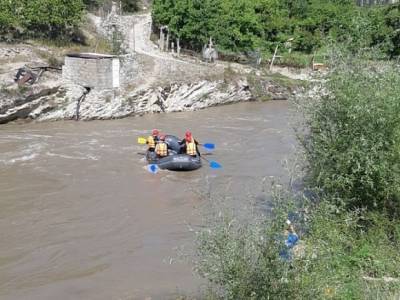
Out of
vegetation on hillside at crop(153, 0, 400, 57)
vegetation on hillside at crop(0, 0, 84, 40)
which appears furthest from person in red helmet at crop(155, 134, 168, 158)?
vegetation on hillside at crop(153, 0, 400, 57)

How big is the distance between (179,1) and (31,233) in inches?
1198

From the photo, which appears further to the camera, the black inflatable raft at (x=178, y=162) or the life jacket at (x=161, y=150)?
the life jacket at (x=161, y=150)

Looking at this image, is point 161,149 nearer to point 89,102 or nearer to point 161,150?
point 161,150

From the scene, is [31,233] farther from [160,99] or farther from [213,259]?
[160,99]

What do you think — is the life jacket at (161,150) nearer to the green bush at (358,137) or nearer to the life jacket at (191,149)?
the life jacket at (191,149)

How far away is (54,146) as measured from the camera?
22.2 m

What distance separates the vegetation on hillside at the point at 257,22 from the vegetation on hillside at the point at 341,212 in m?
27.3

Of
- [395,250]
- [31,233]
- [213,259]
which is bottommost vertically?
[31,233]

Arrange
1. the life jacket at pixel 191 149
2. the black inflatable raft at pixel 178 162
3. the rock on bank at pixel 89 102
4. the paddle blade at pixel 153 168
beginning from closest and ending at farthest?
the paddle blade at pixel 153 168, the black inflatable raft at pixel 178 162, the life jacket at pixel 191 149, the rock on bank at pixel 89 102

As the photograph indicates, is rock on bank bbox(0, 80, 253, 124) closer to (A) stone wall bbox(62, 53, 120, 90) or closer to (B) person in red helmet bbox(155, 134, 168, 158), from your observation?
(A) stone wall bbox(62, 53, 120, 90)

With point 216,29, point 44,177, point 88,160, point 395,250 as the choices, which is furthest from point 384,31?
point 395,250

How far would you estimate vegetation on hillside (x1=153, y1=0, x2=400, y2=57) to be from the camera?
40469 millimetres

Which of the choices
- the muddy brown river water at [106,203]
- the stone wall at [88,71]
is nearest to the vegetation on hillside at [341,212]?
the muddy brown river water at [106,203]

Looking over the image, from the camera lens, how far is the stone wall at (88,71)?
29.1 m
